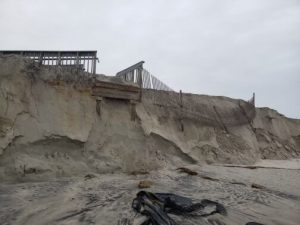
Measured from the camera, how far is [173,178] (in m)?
9.13

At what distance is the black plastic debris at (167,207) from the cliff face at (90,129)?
3482 mm

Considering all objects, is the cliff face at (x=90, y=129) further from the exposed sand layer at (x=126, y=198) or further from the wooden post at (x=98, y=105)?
the exposed sand layer at (x=126, y=198)

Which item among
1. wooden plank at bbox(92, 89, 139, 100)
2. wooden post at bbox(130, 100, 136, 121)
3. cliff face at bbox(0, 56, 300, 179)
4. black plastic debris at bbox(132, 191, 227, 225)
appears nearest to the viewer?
black plastic debris at bbox(132, 191, 227, 225)

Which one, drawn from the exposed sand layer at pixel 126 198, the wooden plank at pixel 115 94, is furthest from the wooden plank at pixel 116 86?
the exposed sand layer at pixel 126 198

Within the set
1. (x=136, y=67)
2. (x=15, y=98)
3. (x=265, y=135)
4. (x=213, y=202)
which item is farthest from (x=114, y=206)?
(x=265, y=135)

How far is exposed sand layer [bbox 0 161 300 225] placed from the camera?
583cm

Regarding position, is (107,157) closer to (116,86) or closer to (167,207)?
(116,86)

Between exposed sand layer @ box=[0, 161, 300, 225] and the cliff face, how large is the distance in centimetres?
73

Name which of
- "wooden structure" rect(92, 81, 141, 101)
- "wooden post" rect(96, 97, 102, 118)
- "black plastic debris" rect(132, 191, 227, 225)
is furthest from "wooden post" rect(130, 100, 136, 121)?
"black plastic debris" rect(132, 191, 227, 225)

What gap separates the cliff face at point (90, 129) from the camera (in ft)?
28.8

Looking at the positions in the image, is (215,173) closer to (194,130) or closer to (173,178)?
(173,178)

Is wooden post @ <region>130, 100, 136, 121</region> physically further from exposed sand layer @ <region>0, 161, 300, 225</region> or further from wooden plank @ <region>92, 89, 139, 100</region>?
exposed sand layer @ <region>0, 161, 300, 225</region>

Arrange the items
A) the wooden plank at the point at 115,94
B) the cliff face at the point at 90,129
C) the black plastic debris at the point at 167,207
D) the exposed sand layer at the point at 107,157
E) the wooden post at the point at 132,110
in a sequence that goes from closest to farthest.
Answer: the black plastic debris at the point at 167,207 → the exposed sand layer at the point at 107,157 → the cliff face at the point at 90,129 → the wooden plank at the point at 115,94 → the wooden post at the point at 132,110

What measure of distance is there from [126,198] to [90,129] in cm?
370
